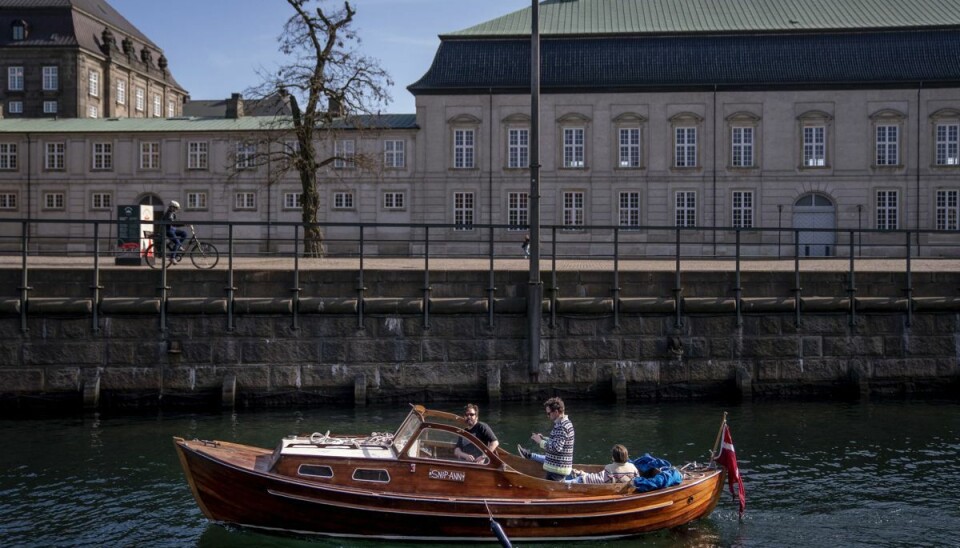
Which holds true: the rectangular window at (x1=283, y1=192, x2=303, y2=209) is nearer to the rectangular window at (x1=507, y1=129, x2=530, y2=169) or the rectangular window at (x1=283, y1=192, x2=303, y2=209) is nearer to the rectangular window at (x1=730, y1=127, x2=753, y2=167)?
the rectangular window at (x1=507, y1=129, x2=530, y2=169)

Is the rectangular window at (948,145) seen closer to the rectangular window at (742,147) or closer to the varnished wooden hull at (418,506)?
the rectangular window at (742,147)

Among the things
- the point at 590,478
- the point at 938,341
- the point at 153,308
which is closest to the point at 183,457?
the point at 590,478

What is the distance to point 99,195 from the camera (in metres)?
60.5

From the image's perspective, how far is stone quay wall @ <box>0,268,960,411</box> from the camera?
21.1 metres

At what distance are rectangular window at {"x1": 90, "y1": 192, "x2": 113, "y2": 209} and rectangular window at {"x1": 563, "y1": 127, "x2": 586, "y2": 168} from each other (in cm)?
2736

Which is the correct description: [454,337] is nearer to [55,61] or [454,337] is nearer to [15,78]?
[55,61]

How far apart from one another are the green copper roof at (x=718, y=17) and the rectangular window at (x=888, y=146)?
5.60 metres

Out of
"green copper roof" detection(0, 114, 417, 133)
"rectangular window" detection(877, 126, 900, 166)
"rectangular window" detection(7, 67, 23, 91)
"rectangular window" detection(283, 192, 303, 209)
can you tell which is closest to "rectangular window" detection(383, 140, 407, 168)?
"green copper roof" detection(0, 114, 417, 133)

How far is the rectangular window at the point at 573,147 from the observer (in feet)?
187

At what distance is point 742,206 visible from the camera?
56.3 metres

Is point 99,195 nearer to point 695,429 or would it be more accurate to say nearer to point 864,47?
point 864,47

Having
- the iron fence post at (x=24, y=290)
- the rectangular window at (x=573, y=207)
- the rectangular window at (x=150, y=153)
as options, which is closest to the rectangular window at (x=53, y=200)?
the rectangular window at (x=150, y=153)

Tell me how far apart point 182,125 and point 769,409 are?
155ft

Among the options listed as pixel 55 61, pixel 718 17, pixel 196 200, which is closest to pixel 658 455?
pixel 718 17
